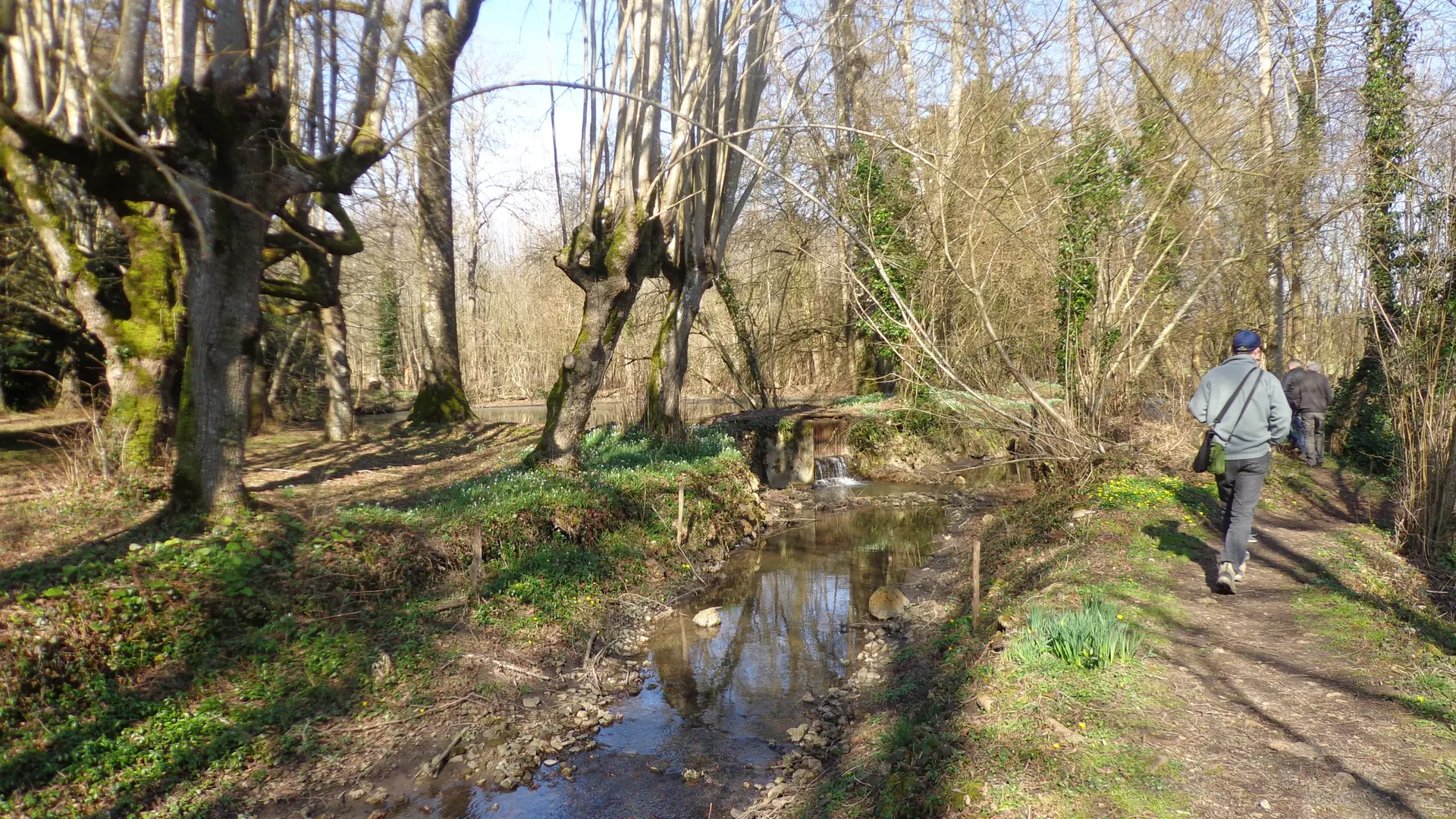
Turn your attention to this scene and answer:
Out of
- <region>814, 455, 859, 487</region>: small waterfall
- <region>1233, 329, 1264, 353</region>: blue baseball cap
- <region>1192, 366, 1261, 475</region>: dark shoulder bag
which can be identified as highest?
<region>1233, 329, 1264, 353</region>: blue baseball cap

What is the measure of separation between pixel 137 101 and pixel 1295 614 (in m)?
10.1

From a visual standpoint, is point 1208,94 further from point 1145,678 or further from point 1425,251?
point 1145,678

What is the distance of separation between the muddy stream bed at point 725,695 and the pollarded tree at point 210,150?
13.7ft

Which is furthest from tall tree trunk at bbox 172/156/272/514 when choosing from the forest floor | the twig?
the forest floor

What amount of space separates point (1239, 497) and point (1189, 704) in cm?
227

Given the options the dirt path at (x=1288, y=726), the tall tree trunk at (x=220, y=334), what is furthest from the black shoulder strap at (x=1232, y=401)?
the tall tree trunk at (x=220, y=334)

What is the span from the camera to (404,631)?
7.11 meters

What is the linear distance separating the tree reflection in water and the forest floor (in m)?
1.04

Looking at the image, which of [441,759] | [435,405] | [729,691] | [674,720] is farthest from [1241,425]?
[435,405]

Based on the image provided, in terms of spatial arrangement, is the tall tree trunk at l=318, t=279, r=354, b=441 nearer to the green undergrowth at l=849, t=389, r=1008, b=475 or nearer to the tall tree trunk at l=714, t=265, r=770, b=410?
the tall tree trunk at l=714, t=265, r=770, b=410

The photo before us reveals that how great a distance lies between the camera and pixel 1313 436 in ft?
39.5

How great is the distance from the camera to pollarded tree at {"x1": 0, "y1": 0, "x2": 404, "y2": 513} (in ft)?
21.3

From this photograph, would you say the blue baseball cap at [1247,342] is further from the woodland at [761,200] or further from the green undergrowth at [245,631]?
the green undergrowth at [245,631]

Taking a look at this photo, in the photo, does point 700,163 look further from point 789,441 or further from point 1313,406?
point 1313,406
